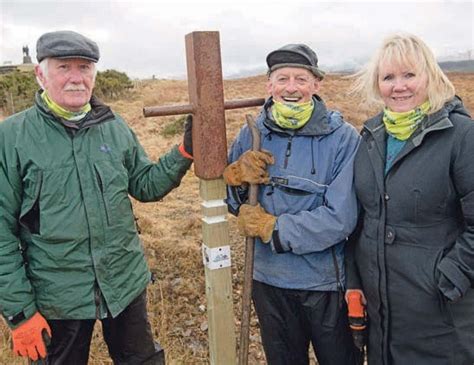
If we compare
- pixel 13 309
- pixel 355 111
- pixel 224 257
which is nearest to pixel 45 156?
pixel 13 309

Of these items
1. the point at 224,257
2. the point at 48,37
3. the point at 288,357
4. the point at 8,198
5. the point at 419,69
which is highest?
the point at 48,37

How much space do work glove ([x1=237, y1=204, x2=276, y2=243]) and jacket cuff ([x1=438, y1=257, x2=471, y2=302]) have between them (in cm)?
79

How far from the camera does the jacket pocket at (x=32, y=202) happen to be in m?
2.26

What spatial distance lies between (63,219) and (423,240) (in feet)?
5.55

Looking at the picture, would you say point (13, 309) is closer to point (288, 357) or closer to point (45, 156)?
point (45, 156)

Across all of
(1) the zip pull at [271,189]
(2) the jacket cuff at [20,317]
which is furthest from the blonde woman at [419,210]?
(2) the jacket cuff at [20,317]

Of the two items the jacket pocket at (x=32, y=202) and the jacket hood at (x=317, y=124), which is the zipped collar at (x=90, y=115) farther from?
the jacket hood at (x=317, y=124)

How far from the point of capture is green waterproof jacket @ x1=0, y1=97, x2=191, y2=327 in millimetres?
2262

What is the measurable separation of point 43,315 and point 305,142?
5.25 feet

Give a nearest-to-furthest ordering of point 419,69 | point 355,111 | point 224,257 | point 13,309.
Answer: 1. point 419,69
2. point 13,309
3. point 224,257
4. point 355,111

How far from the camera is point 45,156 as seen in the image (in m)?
2.29

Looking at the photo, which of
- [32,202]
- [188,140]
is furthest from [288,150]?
[32,202]

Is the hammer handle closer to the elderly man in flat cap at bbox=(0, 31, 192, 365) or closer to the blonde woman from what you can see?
the elderly man in flat cap at bbox=(0, 31, 192, 365)

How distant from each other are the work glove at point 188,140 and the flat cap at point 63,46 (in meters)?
0.59
